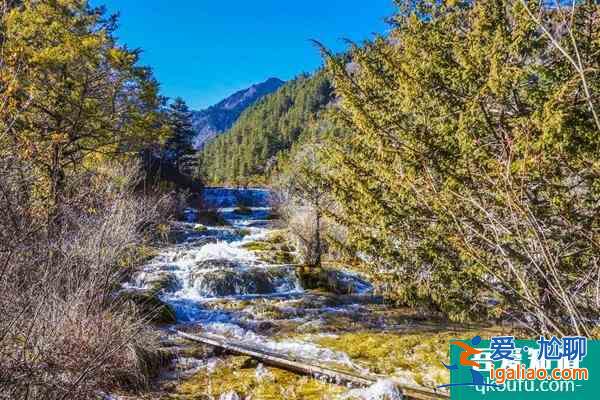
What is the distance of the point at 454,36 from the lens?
3732 mm

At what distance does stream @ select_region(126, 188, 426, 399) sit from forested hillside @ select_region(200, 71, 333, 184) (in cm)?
3867

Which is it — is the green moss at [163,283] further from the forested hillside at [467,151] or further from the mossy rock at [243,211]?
the mossy rock at [243,211]

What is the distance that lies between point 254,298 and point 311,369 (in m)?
6.01

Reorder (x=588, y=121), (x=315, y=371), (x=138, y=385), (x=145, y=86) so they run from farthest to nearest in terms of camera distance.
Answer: (x=145, y=86) < (x=315, y=371) < (x=138, y=385) < (x=588, y=121)

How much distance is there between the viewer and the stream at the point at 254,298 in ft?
26.4

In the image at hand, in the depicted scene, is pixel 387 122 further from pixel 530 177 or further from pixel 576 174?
pixel 576 174

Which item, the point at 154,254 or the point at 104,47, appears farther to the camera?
the point at 154,254

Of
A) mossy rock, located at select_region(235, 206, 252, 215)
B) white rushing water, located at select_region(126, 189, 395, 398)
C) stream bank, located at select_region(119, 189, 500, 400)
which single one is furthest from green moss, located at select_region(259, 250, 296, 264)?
mossy rock, located at select_region(235, 206, 252, 215)

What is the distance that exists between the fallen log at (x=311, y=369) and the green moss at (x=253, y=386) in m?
0.12

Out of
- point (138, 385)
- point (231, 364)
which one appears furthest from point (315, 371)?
point (138, 385)

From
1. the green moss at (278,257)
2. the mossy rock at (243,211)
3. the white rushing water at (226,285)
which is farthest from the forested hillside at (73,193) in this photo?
the mossy rock at (243,211)

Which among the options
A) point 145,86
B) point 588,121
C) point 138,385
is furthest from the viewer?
point 145,86

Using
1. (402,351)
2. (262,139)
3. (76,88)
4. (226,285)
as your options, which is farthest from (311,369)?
(262,139)

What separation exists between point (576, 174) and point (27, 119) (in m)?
10.1
